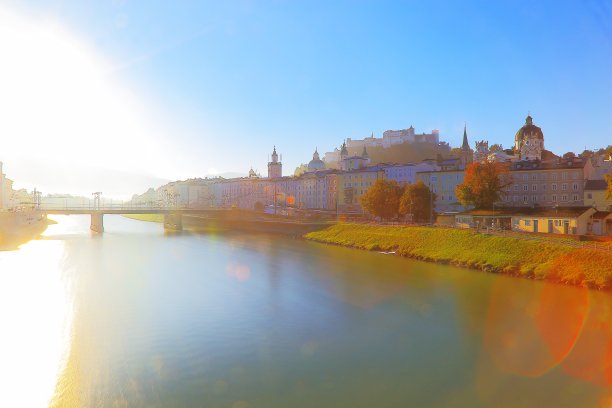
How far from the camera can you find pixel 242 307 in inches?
1120

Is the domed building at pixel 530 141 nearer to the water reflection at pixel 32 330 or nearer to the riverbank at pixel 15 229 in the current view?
the water reflection at pixel 32 330

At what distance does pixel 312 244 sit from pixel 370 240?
35.4 feet

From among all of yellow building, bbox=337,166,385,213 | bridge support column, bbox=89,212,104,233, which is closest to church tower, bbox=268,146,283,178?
yellow building, bbox=337,166,385,213

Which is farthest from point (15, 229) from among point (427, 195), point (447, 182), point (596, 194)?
point (596, 194)

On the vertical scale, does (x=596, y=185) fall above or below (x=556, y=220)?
above

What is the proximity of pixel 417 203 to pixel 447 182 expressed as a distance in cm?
2043

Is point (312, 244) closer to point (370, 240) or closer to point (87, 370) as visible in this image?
point (370, 240)

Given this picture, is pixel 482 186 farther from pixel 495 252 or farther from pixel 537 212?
pixel 495 252

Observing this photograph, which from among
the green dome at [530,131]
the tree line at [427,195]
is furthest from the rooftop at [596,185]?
the green dome at [530,131]

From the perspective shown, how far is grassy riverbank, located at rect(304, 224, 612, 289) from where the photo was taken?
3238 cm

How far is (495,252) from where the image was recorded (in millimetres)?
40906

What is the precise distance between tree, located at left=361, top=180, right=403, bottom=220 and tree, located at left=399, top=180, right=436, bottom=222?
284 centimetres

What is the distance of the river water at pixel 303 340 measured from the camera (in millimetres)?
16250

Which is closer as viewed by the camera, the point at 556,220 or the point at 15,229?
the point at 556,220
